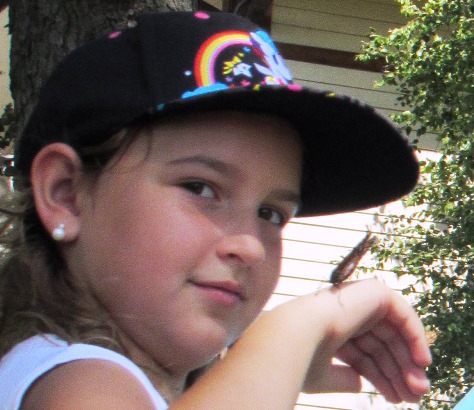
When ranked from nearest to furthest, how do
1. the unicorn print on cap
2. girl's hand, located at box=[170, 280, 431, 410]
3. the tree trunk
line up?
1. girl's hand, located at box=[170, 280, 431, 410]
2. the unicorn print on cap
3. the tree trunk

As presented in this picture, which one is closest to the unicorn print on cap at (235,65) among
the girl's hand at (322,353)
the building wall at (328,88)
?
the girl's hand at (322,353)

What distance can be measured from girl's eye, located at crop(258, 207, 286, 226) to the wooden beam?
5578 mm

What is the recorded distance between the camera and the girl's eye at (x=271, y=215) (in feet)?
5.30

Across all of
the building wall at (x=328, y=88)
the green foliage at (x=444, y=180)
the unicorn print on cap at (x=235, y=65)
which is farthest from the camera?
the building wall at (x=328, y=88)

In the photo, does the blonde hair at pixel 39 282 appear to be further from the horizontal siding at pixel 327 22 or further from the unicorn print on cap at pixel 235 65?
the horizontal siding at pixel 327 22

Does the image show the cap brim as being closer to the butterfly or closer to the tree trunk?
the butterfly

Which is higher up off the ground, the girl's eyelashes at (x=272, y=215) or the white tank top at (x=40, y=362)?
the girl's eyelashes at (x=272, y=215)

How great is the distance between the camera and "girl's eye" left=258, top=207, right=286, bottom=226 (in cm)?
161

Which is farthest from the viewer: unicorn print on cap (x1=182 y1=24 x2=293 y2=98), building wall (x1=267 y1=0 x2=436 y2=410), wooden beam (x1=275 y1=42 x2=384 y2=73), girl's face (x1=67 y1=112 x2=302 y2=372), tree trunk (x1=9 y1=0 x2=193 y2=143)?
wooden beam (x1=275 y1=42 x2=384 y2=73)

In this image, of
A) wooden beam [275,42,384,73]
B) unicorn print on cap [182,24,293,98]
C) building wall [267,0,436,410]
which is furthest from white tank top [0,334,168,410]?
wooden beam [275,42,384,73]

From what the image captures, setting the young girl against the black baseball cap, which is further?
the black baseball cap

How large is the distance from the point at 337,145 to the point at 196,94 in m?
0.41

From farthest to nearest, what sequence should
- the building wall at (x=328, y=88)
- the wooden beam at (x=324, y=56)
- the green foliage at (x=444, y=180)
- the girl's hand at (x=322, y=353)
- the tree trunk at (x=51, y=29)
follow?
the wooden beam at (x=324, y=56) < the building wall at (x=328, y=88) < the green foliage at (x=444, y=180) < the tree trunk at (x=51, y=29) < the girl's hand at (x=322, y=353)

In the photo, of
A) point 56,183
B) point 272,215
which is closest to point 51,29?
point 56,183
